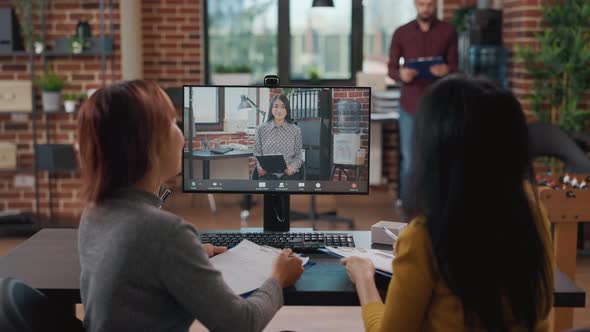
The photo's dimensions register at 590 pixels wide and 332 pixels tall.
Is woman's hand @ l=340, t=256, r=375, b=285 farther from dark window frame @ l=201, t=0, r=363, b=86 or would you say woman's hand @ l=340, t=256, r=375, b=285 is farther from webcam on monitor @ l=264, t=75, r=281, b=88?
dark window frame @ l=201, t=0, r=363, b=86

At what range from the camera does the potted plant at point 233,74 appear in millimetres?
Result: 6480

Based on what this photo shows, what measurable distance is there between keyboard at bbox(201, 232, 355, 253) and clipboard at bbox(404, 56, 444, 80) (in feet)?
10.5

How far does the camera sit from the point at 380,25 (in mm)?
6781

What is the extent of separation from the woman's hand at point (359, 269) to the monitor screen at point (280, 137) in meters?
0.42

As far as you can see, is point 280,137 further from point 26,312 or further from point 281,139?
point 26,312

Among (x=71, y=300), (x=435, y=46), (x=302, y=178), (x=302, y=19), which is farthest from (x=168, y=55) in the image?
(x=71, y=300)

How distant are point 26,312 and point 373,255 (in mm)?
900

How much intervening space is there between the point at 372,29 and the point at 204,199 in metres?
2.05

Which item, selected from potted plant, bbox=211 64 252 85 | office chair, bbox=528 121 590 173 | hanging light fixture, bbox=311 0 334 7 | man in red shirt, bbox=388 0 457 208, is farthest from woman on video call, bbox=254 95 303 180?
potted plant, bbox=211 64 252 85

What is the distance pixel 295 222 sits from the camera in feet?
18.5

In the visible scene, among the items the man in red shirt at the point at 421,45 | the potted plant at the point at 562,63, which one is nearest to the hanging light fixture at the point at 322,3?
the man in red shirt at the point at 421,45

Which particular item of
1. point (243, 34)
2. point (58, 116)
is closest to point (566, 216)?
point (58, 116)

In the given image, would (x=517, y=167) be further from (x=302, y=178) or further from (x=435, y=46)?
(x=435, y=46)

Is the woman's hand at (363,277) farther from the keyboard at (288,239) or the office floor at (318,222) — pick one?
the office floor at (318,222)
